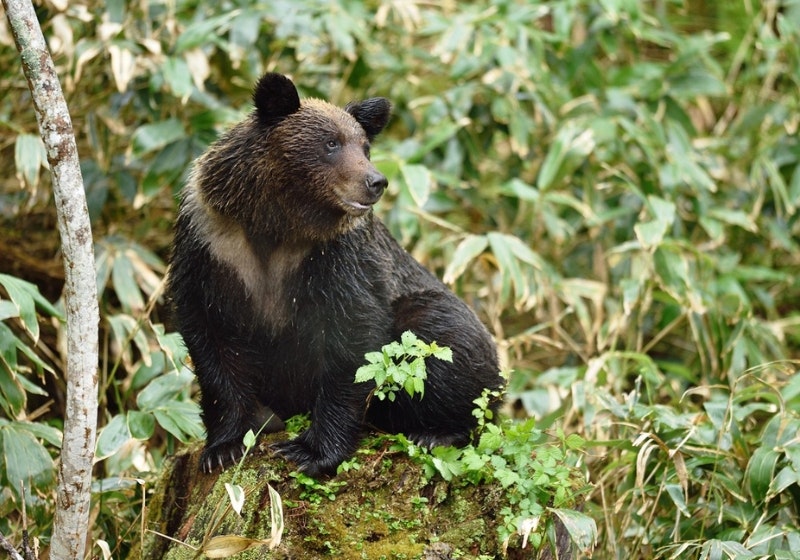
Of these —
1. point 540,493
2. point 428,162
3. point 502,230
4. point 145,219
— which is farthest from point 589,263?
point 540,493

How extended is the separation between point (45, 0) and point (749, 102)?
7856 mm

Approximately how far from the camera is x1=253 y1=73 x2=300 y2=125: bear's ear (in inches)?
225

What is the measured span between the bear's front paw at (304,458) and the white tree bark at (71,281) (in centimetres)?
106

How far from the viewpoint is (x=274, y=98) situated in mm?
5789

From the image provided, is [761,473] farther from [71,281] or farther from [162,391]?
[71,281]

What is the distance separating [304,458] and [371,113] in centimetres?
216

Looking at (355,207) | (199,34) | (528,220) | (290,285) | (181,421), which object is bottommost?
(528,220)

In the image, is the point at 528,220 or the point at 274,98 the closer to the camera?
the point at 274,98

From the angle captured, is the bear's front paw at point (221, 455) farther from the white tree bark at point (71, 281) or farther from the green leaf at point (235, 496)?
the green leaf at point (235, 496)

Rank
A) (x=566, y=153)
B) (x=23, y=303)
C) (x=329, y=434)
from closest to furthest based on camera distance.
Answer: (x=329, y=434) < (x=23, y=303) < (x=566, y=153)

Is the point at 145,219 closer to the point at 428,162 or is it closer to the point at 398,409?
the point at 428,162

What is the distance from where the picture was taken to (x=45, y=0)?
8.10 m

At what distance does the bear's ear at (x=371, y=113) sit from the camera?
617 cm

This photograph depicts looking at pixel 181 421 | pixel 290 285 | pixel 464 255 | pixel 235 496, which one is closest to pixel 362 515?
pixel 235 496
